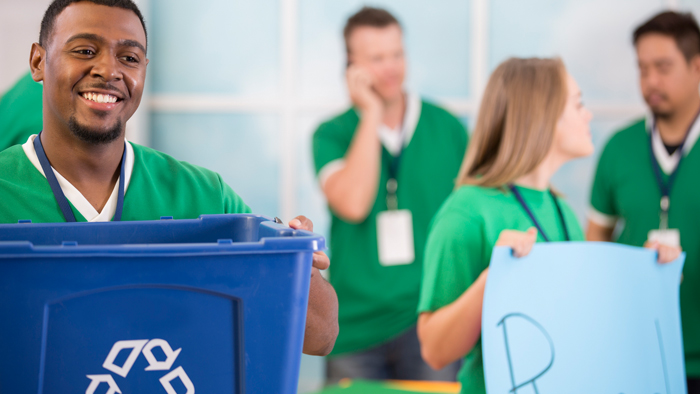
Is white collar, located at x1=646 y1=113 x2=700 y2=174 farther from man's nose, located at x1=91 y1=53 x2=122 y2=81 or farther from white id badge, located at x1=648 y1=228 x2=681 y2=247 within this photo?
man's nose, located at x1=91 y1=53 x2=122 y2=81

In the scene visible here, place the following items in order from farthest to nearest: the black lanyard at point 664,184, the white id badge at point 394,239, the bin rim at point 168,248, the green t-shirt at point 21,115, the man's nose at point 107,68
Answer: the white id badge at point 394,239, the black lanyard at point 664,184, the green t-shirt at point 21,115, the man's nose at point 107,68, the bin rim at point 168,248

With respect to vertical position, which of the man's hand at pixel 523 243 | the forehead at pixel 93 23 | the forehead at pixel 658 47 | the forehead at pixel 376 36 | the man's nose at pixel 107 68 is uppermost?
the forehead at pixel 376 36

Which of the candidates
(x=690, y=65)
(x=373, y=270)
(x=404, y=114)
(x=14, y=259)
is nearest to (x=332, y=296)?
(x=14, y=259)

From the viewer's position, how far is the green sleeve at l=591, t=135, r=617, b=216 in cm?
260

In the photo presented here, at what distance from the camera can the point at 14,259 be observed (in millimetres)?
642

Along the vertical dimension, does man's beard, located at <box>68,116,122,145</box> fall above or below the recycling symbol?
above

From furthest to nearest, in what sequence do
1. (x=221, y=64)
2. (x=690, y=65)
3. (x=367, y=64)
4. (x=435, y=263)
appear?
(x=221, y=64)
(x=367, y=64)
(x=690, y=65)
(x=435, y=263)

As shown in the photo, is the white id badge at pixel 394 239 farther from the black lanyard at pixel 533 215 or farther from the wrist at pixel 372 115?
the black lanyard at pixel 533 215

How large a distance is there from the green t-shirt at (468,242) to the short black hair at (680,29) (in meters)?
1.55

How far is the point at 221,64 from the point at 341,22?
2.27 feet

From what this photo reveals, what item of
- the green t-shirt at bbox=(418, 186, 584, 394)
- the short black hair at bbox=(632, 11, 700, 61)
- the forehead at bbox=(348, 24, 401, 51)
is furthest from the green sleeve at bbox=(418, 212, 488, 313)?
the short black hair at bbox=(632, 11, 700, 61)

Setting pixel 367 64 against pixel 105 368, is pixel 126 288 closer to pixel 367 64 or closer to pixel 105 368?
pixel 105 368

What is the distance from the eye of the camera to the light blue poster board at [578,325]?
4.15ft

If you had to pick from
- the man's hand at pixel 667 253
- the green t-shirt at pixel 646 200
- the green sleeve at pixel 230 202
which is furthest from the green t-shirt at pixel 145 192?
the green t-shirt at pixel 646 200
